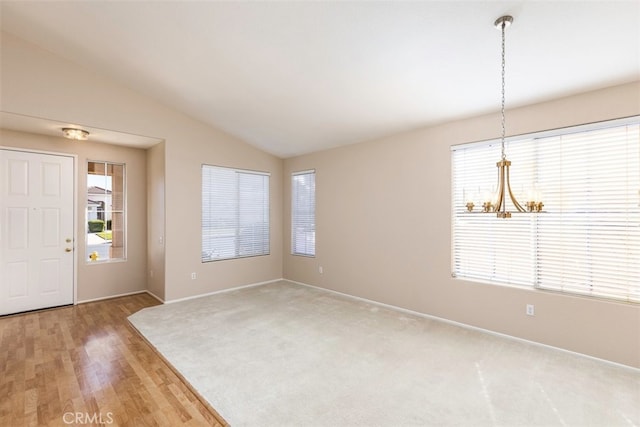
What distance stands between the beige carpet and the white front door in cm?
161

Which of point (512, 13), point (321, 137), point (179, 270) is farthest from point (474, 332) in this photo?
point (179, 270)

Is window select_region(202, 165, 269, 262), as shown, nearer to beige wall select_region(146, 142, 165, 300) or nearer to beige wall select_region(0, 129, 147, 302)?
beige wall select_region(146, 142, 165, 300)

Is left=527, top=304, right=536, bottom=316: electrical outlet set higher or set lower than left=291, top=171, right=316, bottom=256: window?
lower

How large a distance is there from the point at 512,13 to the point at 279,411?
3.40m

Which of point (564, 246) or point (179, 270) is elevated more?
point (564, 246)

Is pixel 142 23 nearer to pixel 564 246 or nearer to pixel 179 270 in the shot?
pixel 179 270

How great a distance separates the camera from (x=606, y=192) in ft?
9.71

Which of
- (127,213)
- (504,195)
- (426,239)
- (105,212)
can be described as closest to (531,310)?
(426,239)

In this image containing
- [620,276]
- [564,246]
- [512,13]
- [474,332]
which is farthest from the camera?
[474,332]

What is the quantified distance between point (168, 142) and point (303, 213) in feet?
8.94

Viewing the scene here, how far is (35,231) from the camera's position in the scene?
14.5ft

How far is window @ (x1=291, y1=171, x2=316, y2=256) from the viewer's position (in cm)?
589
